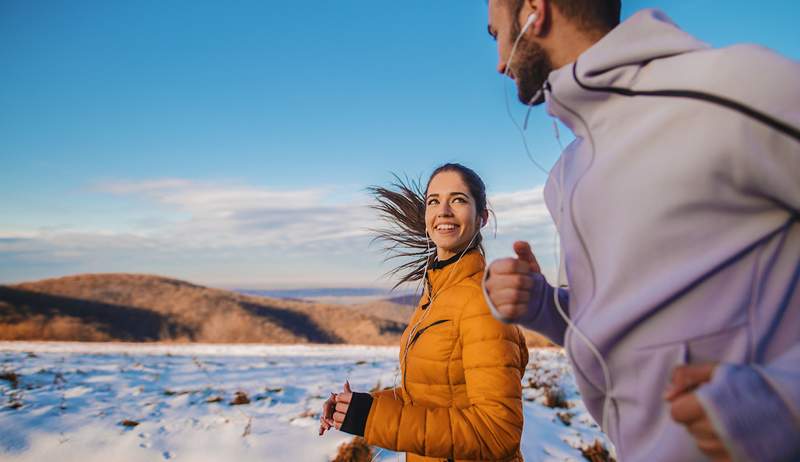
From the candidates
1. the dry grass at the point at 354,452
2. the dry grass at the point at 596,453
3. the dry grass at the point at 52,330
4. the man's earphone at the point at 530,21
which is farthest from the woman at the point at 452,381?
the dry grass at the point at 52,330

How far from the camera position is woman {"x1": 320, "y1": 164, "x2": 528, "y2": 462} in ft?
5.76

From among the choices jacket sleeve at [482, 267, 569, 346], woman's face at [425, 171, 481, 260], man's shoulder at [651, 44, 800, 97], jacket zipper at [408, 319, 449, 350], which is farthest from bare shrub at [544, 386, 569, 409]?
man's shoulder at [651, 44, 800, 97]

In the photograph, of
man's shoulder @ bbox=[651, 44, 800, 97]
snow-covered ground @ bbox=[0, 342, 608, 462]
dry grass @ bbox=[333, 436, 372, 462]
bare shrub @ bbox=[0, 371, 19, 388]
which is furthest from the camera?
bare shrub @ bbox=[0, 371, 19, 388]

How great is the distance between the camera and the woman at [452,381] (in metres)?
1.76

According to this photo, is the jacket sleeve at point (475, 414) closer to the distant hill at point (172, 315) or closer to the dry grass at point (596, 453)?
the dry grass at point (596, 453)

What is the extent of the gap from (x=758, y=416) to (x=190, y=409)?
5861mm

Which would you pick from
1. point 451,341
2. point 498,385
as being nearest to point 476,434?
point 498,385

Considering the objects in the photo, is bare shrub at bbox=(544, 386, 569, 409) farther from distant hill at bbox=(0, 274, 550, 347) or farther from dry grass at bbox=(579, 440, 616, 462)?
distant hill at bbox=(0, 274, 550, 347)

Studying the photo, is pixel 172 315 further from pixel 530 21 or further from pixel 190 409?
pixel 530 21

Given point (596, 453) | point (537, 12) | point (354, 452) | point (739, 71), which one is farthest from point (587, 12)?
point (596, 453)

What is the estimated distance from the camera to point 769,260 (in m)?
0.85

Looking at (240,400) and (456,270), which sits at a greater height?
(456,270)

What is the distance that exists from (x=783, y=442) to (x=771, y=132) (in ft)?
1.73

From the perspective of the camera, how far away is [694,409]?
0.71 meters
